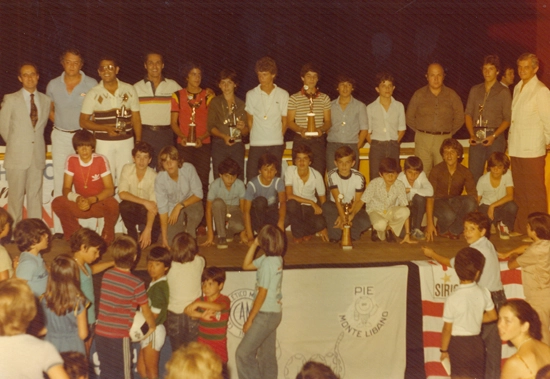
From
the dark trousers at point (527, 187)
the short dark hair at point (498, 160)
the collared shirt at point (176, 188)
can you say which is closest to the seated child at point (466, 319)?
the short dark hair at point (498, 160)

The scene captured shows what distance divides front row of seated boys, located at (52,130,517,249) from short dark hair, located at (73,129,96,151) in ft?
0.03

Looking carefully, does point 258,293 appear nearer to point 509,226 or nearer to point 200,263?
point 200,263

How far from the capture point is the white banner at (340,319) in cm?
773

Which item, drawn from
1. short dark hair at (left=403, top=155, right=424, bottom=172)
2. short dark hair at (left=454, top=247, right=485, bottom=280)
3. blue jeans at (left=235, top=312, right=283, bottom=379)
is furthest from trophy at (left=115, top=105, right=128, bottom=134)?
short dark hair at (left=454, top=247, right=485, bottom=280)

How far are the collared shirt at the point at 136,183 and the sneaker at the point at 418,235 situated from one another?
2.93 metres

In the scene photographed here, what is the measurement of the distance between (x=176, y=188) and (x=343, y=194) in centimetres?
190

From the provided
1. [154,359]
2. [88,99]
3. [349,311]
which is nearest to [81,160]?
[88,99]

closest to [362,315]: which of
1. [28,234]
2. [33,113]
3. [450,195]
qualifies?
[450,195]

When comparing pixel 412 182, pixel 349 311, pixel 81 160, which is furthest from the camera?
pixel 412 182

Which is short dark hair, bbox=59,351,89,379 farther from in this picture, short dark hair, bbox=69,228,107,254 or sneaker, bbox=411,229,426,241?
sneaker, bbox=411,229,426,241

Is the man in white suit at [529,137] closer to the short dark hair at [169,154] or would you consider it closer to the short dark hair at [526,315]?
the short dark hair at [169,154]

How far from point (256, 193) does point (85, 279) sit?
2705 millimetres

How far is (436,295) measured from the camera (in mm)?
7906

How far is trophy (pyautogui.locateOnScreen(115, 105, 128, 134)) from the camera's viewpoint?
28.4 ft
